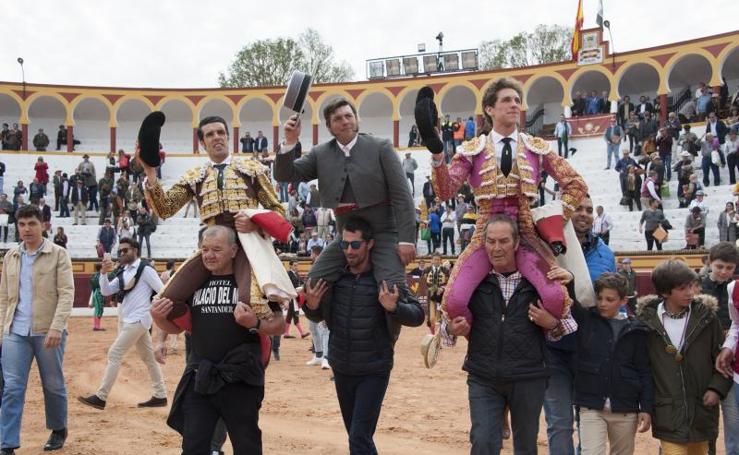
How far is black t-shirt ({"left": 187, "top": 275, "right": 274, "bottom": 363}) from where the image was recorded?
4.48 m

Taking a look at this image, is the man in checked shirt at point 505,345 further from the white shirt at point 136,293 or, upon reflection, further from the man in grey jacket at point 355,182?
the white shirt at point 136,293

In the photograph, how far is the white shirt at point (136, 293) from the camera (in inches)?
339

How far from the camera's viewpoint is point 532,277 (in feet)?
13.9

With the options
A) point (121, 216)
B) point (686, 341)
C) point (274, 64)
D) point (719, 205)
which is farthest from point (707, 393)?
point (274, 64)

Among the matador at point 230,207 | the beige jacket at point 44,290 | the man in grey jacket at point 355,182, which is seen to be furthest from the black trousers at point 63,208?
the man in grey jacket at point 355,182

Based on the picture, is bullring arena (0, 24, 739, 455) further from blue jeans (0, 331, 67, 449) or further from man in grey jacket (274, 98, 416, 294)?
man in grey jacket (274, 98, 416, 294)

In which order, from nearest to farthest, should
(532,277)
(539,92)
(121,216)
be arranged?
(532,277) → (121,216) → (539,92)

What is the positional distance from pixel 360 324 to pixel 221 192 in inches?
48.0

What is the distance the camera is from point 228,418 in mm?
4395

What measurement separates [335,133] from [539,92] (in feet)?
99.2

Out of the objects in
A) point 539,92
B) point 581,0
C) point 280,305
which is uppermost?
point 581,0

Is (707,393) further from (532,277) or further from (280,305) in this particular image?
(280,305)

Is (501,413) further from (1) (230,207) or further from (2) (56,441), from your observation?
(2) (56,441)

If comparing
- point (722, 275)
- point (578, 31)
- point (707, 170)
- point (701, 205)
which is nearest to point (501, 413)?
point (722, 275)
